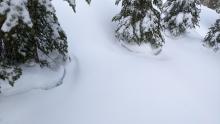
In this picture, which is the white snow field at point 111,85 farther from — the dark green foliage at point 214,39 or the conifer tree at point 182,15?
the conifer tree at point 182,15

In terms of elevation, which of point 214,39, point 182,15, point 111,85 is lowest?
point 111,85

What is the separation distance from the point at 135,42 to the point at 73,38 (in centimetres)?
315

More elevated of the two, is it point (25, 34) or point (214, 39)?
point (25, 34)

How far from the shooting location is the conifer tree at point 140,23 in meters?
14.1

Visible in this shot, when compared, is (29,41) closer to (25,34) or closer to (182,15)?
(25,34)

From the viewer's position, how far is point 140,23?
14.3 metres

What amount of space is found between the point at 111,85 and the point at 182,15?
9327 mm

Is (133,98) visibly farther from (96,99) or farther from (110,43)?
(110,43)

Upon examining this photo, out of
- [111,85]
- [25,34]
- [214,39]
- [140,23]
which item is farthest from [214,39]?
[25,34]

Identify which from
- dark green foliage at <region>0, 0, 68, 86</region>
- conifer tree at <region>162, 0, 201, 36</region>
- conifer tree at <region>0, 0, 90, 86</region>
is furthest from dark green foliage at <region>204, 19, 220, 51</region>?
dark green foliage at <region>0, 0, 68, 86</region>

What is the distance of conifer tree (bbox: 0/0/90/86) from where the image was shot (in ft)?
22.6

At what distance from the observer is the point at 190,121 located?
1059 cm

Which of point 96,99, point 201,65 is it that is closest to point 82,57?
point 96,99

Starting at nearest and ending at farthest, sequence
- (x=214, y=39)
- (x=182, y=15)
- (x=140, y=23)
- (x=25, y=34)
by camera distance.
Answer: (x=25, y=34)
(x=140, y=23)
(x=214, y=39)
(x=182, y=15)
